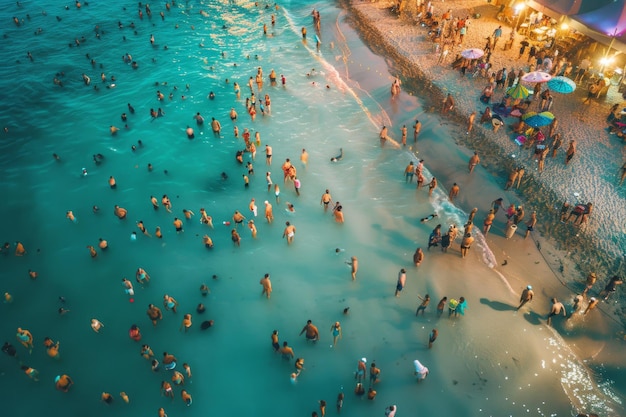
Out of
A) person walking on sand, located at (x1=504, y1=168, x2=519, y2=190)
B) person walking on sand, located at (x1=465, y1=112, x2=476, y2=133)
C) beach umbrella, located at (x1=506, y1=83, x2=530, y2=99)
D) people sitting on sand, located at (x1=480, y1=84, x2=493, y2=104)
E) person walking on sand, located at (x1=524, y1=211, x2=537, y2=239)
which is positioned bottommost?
person walking on sand, located at (x1=524, y1=211, x2=537, y2=239)

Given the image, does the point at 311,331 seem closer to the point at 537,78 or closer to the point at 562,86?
the point at 562,86

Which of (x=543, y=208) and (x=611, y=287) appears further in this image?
(x=543, y=208)

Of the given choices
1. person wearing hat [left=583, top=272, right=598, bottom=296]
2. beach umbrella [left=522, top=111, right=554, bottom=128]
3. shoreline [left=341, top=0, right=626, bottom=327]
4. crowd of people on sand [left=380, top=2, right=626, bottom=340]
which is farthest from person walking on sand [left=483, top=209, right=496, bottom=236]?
beach umbrella [left=522, top=111, right=554, bottom=128]

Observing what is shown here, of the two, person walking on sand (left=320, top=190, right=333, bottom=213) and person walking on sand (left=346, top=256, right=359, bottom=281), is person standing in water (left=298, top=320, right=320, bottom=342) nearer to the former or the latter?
person walking on sand (left=346, top=256, right=359, bottom=281)

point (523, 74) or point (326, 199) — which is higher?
point (523, 74)

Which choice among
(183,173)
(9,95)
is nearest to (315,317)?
(183,173)

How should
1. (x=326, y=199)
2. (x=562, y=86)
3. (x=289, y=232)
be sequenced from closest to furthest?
(x=289, y=232)
(x=326, y=199)
(x=562, y=86)

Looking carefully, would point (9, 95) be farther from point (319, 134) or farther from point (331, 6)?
point (331, 6)

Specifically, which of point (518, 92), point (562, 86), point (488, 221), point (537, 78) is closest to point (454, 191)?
point (488, 221)
